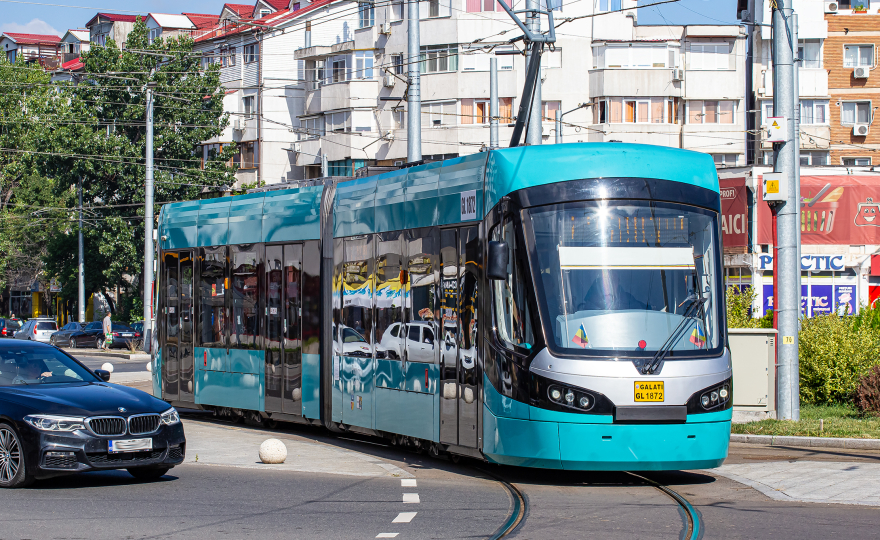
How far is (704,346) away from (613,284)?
1.05 metres

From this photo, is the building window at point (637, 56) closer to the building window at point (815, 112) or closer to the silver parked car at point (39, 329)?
the building window at point (815, 112)

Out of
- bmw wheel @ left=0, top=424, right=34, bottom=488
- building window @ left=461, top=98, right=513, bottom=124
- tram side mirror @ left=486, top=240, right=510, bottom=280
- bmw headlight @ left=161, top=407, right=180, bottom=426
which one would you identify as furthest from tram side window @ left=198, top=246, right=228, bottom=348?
building window @ left=461, top=98, right=513, bottom=124

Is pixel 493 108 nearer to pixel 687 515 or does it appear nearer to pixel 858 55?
pixel 687 515

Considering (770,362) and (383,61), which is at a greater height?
(383,61)

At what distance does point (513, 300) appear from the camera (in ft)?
36.1

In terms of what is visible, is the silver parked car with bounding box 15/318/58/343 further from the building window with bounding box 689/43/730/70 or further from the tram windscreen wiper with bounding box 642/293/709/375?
the tram windscreen wiper with bounding box 642/293/709/375

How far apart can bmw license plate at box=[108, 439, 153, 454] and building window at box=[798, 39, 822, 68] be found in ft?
174

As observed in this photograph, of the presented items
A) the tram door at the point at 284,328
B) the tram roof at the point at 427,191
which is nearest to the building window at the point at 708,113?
the tram roof at the point at 427,191

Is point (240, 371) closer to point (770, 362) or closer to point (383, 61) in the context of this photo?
point (770, 362)

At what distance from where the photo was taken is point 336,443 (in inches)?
607

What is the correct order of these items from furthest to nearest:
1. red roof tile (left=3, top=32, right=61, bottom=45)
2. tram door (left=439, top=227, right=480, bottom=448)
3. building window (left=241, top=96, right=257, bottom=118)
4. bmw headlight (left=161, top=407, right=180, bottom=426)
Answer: red roof tile (left=3, top=32, right=61, bottom=45) → building window (left=241, top=96, right=257, bottom=118) → tram door (left=439, top=227, right=480, bottom=448) → bmw headlight (left=161, top=407, right=180, bottom=426)

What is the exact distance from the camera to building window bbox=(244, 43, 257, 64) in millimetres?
69750

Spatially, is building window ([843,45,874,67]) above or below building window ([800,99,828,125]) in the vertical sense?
above

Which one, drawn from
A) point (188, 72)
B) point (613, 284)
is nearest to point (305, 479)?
point (613, 284)
